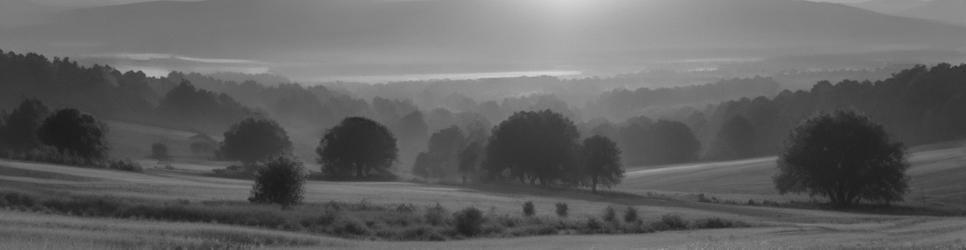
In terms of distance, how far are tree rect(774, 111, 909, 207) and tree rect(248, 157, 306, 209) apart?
34131 millimetres

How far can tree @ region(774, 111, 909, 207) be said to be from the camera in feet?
202

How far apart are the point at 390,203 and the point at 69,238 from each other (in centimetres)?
2160

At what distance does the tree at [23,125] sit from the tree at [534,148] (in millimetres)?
43251

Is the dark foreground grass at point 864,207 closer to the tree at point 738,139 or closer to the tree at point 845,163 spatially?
the tree at point 845,163

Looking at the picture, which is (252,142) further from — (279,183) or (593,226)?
(593,226)

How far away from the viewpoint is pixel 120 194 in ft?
127

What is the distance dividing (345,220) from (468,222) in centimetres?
413

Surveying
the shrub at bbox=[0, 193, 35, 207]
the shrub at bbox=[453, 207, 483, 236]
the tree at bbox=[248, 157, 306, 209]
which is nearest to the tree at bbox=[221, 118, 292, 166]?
the tree at bbox=[248, 157, 306, 209]

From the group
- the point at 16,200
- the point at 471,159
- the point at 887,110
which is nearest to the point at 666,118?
the point at 887,110

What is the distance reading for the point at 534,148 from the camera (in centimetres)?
8362

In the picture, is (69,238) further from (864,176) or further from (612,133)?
(612,133)

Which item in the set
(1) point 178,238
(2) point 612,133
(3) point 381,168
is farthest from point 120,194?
(2) point 612,133

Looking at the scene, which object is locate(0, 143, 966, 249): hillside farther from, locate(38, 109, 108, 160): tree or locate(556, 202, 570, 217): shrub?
locate(38, 109, 108, 160): tree

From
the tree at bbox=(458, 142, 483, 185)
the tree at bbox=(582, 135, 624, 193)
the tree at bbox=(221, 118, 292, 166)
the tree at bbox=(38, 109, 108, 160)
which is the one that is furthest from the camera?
the tree at bbox=(221, 118, 292, 166)
